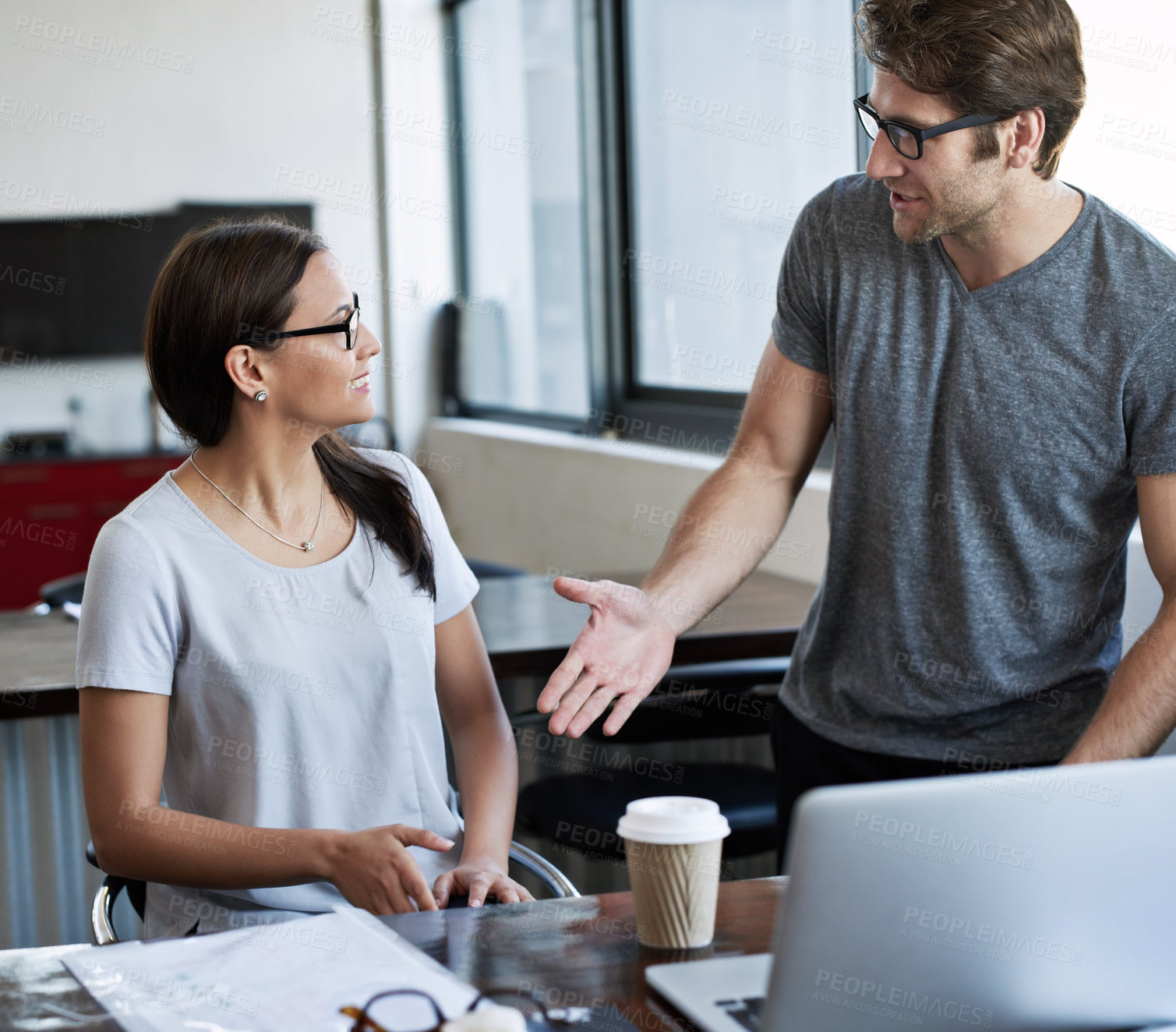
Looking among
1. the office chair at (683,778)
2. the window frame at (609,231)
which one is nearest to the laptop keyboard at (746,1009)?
the office chair at (683,778)

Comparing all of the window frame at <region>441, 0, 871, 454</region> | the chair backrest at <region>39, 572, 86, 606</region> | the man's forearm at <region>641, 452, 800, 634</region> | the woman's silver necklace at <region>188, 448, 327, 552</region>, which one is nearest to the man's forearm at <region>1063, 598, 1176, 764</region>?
the man's forearm at <region>641, 452, 800, 634</region>

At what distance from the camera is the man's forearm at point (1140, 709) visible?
1.37 m

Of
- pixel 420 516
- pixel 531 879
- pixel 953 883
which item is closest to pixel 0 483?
pixel 531 879

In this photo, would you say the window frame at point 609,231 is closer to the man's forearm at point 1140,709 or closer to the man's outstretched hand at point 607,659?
the man's outstretched hand at point 607,659

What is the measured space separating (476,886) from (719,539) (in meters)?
0.56

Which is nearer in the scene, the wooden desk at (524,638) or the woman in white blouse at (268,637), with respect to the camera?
the woman in white blouse at (268,637)

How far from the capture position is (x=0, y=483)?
5.56 m

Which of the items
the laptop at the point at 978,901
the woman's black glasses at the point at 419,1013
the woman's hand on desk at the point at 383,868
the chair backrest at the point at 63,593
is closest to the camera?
the laptop at the point at 978,901

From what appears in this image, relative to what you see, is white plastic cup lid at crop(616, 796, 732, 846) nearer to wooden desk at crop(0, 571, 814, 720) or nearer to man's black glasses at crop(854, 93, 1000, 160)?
man's black glasses at crop(854, 93, 1000, 160)

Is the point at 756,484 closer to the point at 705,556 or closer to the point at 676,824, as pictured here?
the point at 705,556

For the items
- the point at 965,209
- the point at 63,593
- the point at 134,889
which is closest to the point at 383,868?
the point at 134,889

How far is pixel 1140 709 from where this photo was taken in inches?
54.1

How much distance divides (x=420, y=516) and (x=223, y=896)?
1.69ft

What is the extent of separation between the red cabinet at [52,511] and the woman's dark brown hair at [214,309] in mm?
4124
